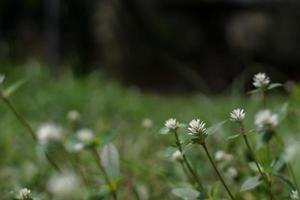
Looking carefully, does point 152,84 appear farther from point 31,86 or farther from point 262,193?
point 262,193

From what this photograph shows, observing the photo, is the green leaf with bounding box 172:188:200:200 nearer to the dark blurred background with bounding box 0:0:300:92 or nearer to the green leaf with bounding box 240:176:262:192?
the green leaf with bounding box 240:176:262:192

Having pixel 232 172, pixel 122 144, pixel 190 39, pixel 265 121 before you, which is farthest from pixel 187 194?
pixel 190 39

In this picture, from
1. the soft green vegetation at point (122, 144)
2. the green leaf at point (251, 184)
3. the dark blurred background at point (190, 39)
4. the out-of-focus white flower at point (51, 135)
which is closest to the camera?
the out-of-focus white flower at point (51, 135)

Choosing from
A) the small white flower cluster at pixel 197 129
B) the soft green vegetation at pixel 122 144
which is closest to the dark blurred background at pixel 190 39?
the soft green vegetation at pixel 122 144

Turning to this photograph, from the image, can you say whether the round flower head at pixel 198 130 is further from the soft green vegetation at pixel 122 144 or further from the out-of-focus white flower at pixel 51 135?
the out-of-focus white flower at pixel 51 135

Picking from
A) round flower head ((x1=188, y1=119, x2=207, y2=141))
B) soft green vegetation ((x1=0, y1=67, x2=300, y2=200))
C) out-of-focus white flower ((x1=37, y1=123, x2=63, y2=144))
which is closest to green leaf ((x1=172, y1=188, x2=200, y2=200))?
soft green vegetation ((x1=0, y1=67, x2=300, y2=200))

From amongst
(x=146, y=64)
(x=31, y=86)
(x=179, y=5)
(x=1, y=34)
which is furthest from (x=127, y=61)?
(x=31, y=86)
